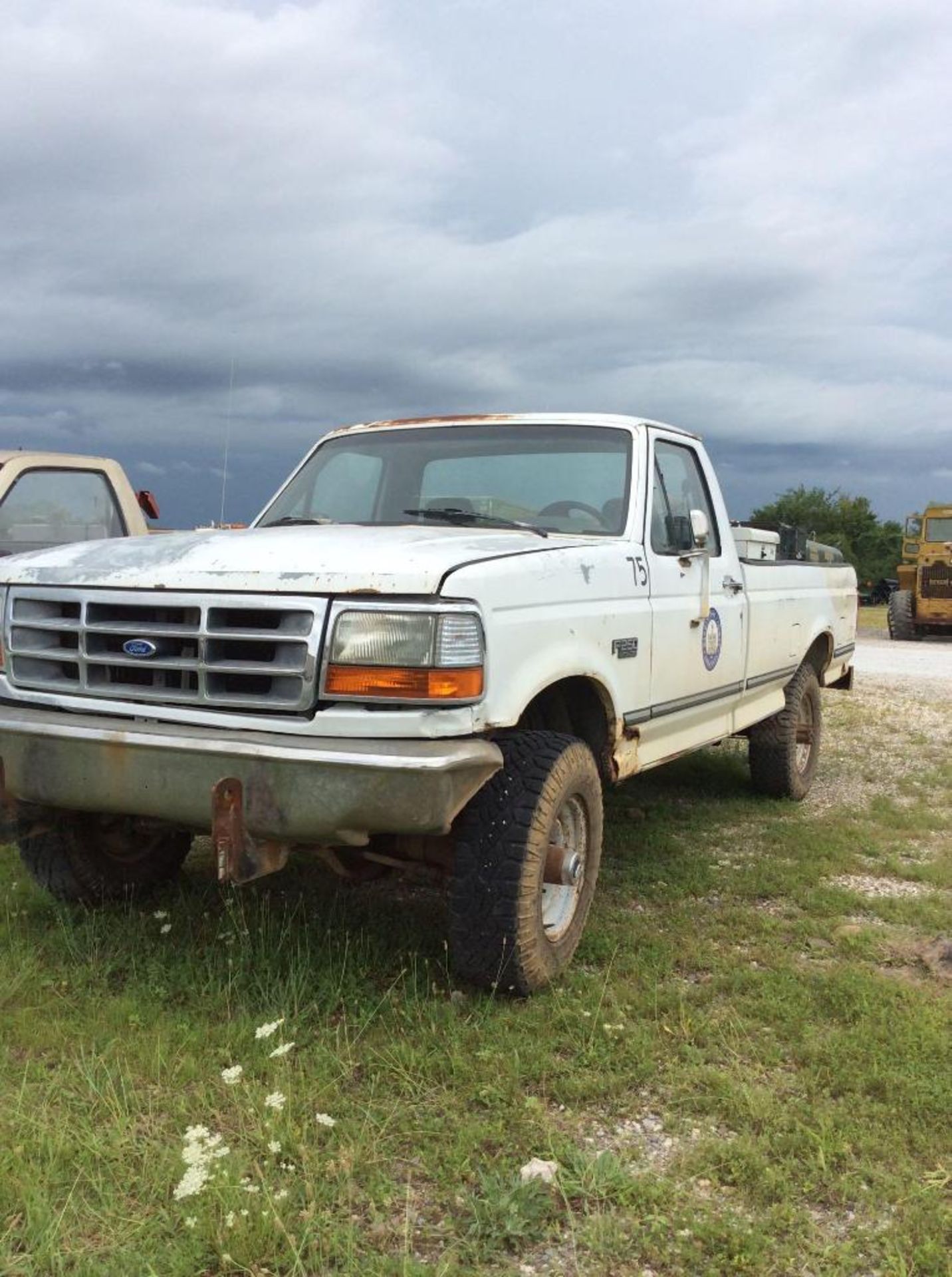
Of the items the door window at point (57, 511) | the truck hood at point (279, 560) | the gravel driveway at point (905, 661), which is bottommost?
the gravel driveway at point (905, 661)

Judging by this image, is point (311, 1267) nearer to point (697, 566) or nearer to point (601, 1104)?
point (601, 1104)

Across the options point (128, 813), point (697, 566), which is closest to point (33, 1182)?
point (128, 813)

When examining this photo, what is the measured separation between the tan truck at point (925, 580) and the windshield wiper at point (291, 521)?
19.0 meters

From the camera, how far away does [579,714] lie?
4.14 metres

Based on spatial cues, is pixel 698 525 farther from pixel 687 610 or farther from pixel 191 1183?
pixel 191 1183

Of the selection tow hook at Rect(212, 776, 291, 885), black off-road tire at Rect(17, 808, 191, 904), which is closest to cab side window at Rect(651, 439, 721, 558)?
tow hook at Rect(212, 776, 291, 885)

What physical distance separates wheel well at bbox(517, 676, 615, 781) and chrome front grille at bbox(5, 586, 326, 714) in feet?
3.36

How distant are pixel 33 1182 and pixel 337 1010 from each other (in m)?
1.13

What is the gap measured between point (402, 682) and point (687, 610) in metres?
1.98

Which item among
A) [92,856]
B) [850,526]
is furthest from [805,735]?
[850,526]

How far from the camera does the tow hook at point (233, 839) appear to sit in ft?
10.1

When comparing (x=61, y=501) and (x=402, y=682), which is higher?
(x=61, y=501)

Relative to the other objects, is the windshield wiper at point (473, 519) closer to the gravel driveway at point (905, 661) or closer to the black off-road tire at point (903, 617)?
the gravel driveway at point (905, 661)

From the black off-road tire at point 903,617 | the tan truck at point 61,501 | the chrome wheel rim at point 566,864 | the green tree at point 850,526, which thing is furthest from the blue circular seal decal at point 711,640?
the green tree at point 850,526
